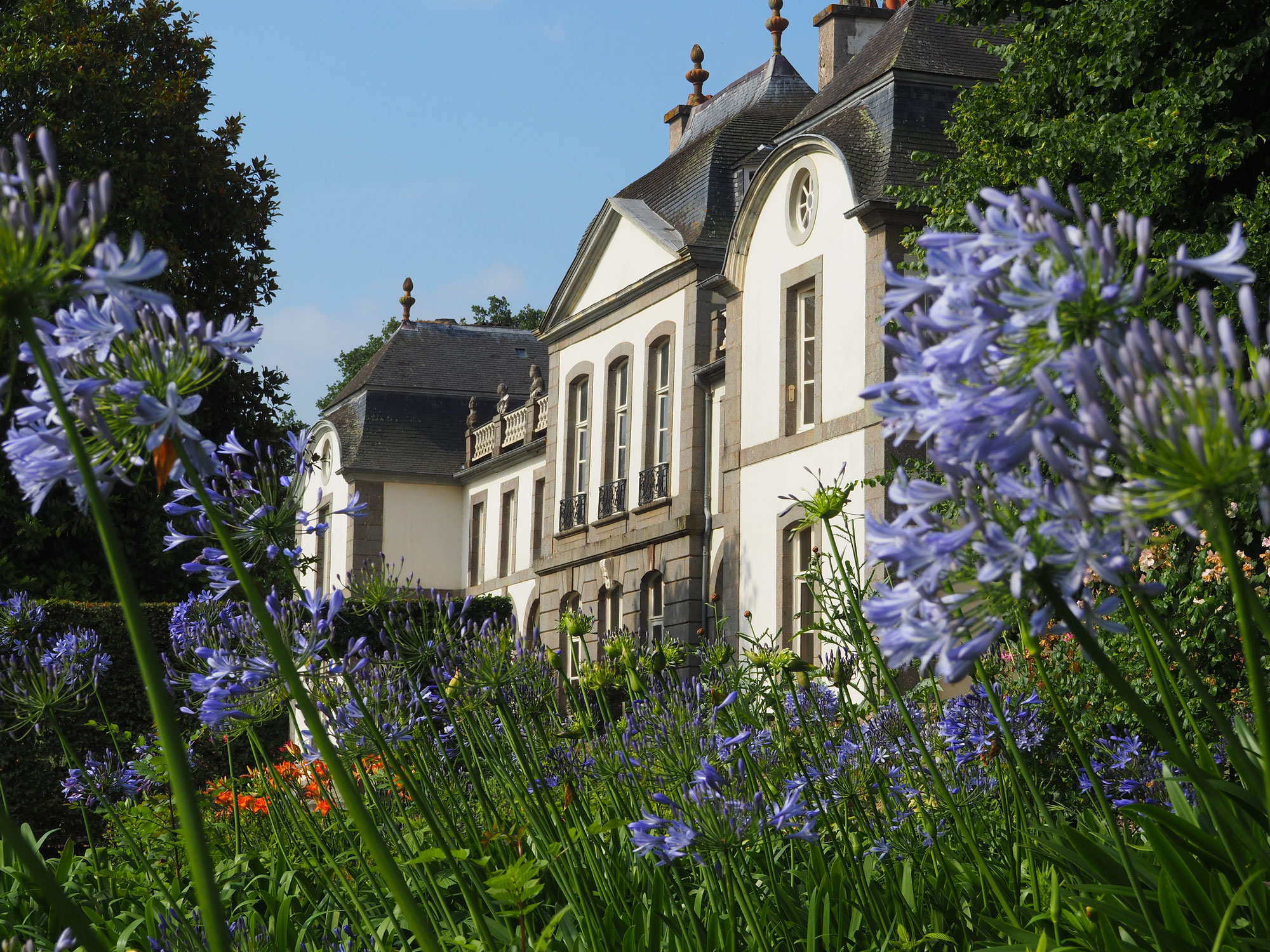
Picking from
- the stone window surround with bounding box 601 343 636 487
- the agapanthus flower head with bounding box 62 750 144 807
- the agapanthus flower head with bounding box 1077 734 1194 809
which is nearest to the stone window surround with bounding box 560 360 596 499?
the stone window surround with bounding box 601 343 636 487

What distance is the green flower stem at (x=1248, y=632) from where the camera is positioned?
1.08 meters

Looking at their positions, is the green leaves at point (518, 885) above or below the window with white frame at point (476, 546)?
below

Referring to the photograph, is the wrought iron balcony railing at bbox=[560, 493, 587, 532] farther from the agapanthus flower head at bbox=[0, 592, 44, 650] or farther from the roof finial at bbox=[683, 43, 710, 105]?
the agapanthus flower head at bbox=[0, 592, 44, 650]

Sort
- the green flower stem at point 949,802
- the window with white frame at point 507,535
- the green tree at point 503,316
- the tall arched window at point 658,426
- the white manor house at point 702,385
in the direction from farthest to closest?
the green tree at point 503,316 → the window with white frame at point 507,535 → the tall arched window at point 658,426 → the white manor house at point 702,385 → the green flower stem at point 949,802

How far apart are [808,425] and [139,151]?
10.6m

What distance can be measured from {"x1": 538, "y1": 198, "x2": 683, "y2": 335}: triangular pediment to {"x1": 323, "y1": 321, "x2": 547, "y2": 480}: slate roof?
7.66 meters

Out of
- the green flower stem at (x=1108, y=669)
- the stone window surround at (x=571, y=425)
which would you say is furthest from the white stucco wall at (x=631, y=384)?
the green flower stem at (x=1108, y=669)

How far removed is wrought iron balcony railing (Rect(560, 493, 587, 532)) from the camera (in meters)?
27.6

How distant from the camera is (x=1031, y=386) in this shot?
1231 mm

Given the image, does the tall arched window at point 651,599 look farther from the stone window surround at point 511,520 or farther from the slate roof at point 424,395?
the slate roof at point 424,395

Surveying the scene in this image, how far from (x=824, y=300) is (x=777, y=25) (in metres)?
10.3

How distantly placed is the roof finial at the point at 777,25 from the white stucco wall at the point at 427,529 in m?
15.3

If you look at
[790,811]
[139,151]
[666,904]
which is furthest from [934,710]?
[139,151]

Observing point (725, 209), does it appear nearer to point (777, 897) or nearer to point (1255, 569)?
point (1255, 569)
